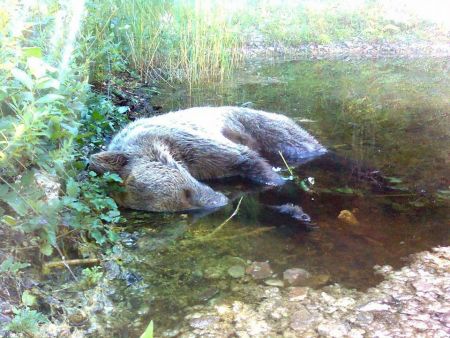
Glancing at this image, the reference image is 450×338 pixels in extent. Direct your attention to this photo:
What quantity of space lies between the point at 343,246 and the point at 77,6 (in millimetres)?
3076

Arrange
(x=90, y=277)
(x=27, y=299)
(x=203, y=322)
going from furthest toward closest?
(x=90, y=277) < (x=203, y=322) < (x=27, y=299)

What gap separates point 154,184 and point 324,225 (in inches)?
64.5

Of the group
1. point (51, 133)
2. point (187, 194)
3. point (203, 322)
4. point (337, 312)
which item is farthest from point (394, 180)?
point (51, 133)

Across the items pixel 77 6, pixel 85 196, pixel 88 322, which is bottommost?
pixel 88 322

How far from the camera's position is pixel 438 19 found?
61.6 feet

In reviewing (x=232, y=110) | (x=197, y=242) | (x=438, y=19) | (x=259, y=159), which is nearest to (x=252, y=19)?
(x=438, y=19)

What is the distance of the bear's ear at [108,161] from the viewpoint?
4559mm

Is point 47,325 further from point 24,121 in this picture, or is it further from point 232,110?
point 232,110

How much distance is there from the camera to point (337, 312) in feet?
9.19

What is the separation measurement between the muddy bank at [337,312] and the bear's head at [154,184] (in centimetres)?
174

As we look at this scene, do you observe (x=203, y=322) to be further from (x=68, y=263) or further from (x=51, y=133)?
(x=51, y=133)

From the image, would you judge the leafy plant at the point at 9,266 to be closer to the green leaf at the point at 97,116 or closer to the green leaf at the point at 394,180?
the green leaf at the point at 97,116

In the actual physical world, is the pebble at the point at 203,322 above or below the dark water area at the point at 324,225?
below

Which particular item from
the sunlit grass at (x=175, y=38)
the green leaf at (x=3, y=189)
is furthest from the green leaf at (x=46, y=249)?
the sunlit grass at (x=175, y=38)
